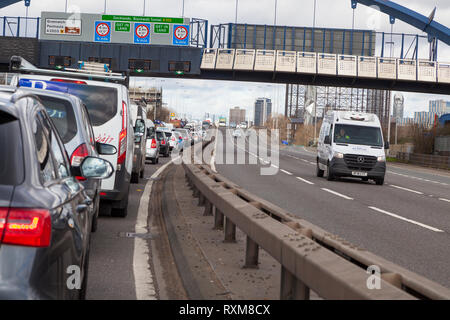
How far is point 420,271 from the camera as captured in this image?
7824 mm

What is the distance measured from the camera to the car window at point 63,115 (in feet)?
26.1

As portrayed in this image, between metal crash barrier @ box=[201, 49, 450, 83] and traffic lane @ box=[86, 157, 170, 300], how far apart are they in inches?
1491

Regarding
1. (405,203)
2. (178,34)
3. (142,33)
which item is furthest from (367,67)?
(405,203)

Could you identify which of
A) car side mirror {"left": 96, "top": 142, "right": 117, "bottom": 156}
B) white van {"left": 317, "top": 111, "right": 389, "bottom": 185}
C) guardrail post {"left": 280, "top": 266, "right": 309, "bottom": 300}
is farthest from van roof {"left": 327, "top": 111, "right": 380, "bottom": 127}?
guardrail post {"left": 280, "top": 266, "right": 309, "bottom": 300}

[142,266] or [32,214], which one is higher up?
[32,214]

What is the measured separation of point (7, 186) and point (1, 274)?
0.43 m

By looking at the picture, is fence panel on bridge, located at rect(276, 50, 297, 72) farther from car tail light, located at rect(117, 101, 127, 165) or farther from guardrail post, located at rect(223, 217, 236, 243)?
guardrail post, located at rect(223, 217, 236, 243)

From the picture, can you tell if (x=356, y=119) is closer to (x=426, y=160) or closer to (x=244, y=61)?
(x=244, y=61)

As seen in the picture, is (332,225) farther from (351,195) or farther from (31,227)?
(31,227)

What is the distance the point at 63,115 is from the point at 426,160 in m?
43.8

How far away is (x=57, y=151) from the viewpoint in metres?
4.66

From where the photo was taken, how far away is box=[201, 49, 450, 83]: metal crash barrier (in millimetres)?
48562

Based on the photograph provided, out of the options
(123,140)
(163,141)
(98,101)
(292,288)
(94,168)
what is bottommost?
(292,288)

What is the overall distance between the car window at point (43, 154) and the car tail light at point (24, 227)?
377mm
